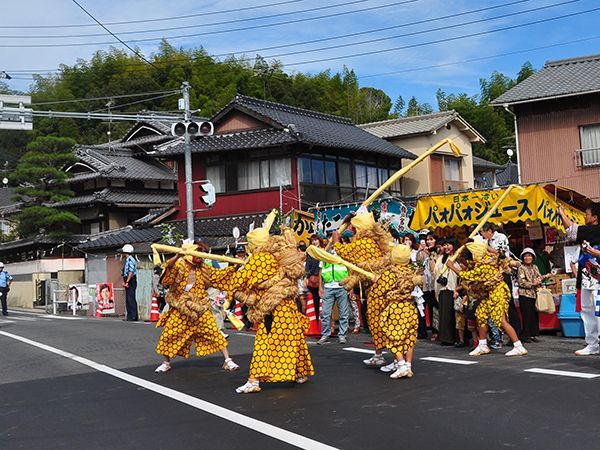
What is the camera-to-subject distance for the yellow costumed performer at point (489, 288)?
1008 cm

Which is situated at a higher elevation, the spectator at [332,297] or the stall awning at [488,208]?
the stall awning at [488,208]

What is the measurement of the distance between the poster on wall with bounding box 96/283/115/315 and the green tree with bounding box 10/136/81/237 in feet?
43.9

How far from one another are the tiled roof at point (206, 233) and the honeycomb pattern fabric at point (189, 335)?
16.1 meters

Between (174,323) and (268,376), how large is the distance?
236cm

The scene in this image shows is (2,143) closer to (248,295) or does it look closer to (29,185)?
(29,185)

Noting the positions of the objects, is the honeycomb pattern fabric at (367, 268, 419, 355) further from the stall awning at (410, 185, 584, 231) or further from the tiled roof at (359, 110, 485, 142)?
the tiled roof at (359, 110, 485, 142)

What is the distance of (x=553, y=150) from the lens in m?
23.0

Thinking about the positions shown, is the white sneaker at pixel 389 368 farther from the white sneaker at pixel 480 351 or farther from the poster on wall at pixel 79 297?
the poster on wall at pixel 79 297

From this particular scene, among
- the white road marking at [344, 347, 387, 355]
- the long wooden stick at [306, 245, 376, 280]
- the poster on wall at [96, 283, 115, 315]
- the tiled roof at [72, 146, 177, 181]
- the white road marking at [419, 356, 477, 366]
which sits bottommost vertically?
the white road marking at [419, 356, 477, 366]

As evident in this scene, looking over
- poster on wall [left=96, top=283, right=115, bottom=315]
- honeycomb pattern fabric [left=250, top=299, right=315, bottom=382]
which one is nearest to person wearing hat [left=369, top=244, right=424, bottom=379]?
honeycomb pattern fabric [left=250, top=299, right=315, bottom=382]

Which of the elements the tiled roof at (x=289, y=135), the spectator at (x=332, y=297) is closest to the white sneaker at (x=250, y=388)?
the spectator at (x=332, y=297)

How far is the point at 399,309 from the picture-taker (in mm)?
Result: 8648

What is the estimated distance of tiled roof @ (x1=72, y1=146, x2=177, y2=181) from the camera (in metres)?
38.4

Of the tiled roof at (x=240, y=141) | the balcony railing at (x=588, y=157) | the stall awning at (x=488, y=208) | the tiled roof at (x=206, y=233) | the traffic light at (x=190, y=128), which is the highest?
the tiled roof at (x=240, y=141)
